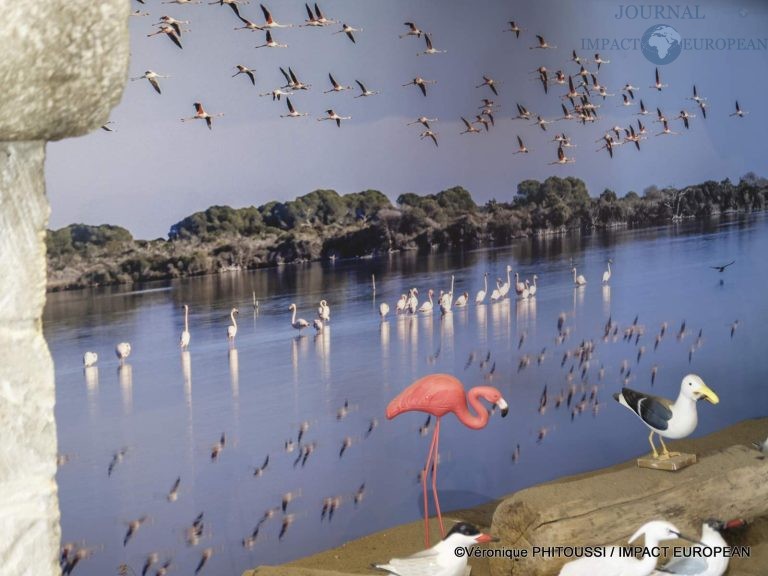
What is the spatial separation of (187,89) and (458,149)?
1632 millimetres

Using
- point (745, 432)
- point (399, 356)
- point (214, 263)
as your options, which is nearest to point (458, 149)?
point (399, 356)

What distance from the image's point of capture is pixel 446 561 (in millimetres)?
3369

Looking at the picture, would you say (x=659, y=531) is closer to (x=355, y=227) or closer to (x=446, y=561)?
(x=446, y=561)

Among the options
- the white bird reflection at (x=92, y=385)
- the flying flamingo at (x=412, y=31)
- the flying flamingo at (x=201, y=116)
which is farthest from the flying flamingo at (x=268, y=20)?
the white bird reflection at (x=92, y=385)

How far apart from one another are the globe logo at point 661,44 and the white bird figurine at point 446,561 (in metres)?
3.81

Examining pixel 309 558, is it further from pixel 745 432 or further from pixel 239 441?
pixel 745 432

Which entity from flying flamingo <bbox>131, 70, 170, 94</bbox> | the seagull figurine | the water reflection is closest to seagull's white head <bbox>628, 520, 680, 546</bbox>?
the seagull figurine

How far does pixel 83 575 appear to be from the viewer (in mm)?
3906

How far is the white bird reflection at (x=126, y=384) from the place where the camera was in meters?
4.06

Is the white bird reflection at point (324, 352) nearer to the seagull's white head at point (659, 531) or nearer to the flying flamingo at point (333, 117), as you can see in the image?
the flying flamingo at point (333, 117)

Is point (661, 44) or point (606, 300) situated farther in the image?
point (661, 44)

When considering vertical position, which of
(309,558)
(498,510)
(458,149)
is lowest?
(309,558)

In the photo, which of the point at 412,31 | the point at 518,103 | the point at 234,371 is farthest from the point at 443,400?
the point at 518,103

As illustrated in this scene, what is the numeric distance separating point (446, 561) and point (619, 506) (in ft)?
2.65
